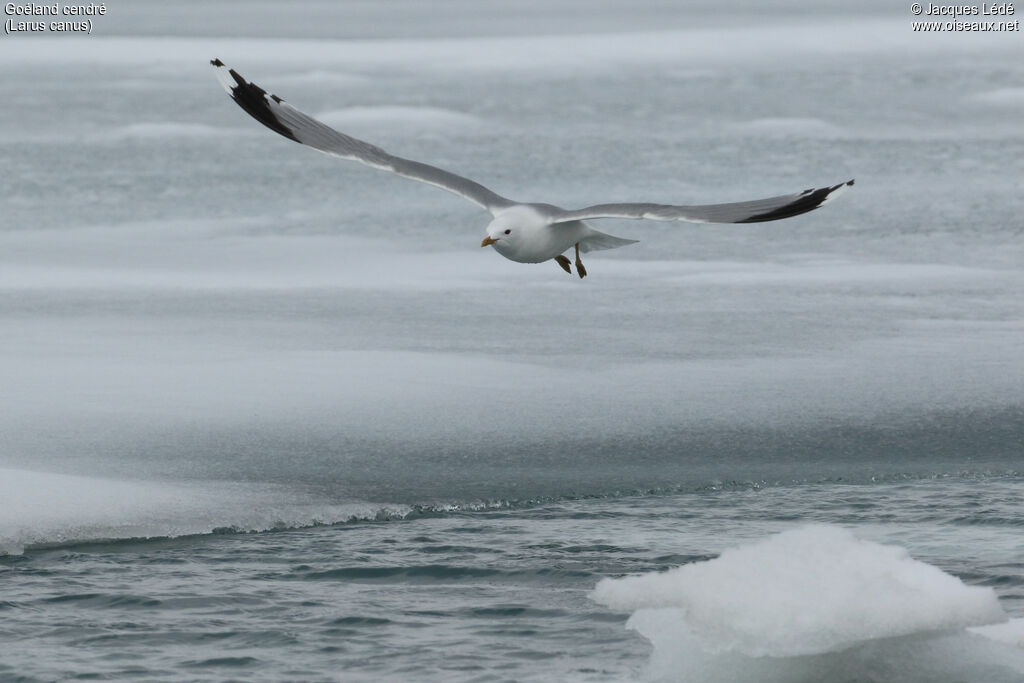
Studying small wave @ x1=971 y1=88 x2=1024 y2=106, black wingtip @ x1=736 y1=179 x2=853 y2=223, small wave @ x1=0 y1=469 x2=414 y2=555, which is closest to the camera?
black wingtip @ x1=736 y1=179 x2=853 y2=223

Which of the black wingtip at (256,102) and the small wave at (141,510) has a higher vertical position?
the black wingtip at (256,102)

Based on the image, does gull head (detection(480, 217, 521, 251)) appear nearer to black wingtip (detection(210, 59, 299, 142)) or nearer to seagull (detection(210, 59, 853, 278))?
seagull (detection(210, 59, 853, 278))

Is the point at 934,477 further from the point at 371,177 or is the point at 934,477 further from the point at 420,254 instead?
the point at 371,177

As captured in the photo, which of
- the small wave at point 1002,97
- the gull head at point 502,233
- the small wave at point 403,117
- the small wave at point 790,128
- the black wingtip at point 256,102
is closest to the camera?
the gull head at point 502,233

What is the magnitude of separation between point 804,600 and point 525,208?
2008 mm

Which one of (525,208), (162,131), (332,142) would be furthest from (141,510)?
(162,131)

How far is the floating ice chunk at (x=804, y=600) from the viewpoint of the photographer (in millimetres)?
4754

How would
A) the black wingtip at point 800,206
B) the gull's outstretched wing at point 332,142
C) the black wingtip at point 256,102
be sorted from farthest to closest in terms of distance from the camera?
the black wingtip at point 256,102 → the gull's outstretched wing at point 332,142 → the black wingtip at point 800,206

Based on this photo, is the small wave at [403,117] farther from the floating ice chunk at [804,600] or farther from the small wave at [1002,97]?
the floating ice chunk at [804,600]

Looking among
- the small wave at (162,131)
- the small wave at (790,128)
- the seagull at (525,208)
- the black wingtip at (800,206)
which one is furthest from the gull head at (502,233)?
the small wave at (162,131)

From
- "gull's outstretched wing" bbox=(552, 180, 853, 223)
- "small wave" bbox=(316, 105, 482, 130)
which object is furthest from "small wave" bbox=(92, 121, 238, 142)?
"gull's outstretched wing" bbox=(552, 180, 853, 223)

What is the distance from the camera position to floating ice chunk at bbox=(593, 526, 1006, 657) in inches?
187

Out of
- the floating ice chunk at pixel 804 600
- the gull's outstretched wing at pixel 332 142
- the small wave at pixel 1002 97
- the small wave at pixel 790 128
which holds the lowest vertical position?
the floating ice chunk at pixel 804 600

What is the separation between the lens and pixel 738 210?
212 inches
